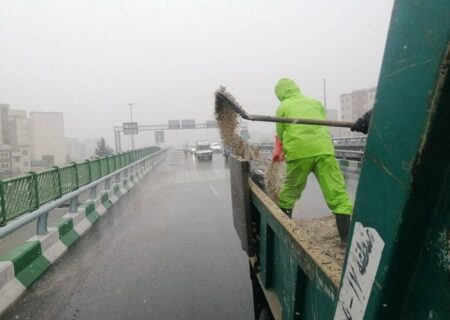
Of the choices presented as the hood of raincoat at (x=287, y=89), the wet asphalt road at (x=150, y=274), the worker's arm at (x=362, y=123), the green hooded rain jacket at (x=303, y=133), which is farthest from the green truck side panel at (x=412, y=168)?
the hood of raincoat at (x=287, y=89)

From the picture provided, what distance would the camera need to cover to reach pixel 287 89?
4.46m

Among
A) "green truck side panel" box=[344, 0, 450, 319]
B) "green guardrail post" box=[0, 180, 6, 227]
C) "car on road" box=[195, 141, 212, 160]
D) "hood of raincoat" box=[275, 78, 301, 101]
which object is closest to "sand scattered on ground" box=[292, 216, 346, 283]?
"green truck side panel" box=[344, 0, 450, 319]

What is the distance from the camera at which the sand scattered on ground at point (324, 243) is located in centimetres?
170

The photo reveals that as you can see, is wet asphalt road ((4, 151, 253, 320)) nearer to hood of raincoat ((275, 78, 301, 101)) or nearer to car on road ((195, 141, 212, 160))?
hood of raincoat ((275, 78, 301, 101))

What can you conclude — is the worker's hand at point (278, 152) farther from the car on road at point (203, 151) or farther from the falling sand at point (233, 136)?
the car on road at point (203, 151)

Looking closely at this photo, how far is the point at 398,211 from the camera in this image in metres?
0.99

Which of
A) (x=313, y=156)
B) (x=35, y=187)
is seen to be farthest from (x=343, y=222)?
(x=35, y=187)

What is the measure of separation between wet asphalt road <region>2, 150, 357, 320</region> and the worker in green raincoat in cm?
128

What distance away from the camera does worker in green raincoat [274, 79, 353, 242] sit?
4.16 metres

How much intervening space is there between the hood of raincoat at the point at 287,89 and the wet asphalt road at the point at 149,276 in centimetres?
213

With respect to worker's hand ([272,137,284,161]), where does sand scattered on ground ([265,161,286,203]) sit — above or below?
below

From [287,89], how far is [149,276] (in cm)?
280

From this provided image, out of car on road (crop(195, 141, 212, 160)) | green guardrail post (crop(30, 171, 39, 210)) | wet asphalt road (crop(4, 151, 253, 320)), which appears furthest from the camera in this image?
car on road (crop(195, 141, 212, 160))

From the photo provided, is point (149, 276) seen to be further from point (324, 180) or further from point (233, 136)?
point (324, 180)
